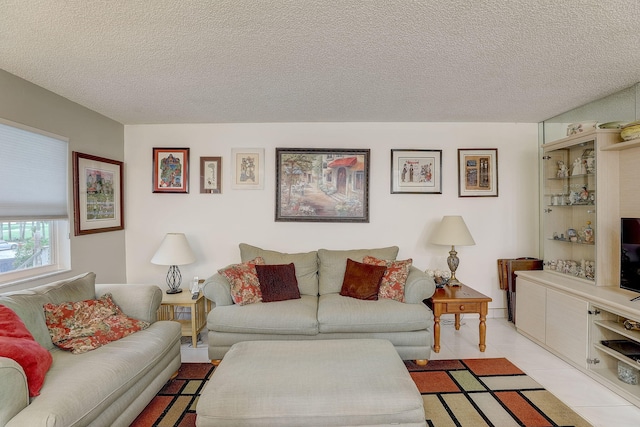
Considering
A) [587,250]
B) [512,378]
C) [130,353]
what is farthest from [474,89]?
[130,353]

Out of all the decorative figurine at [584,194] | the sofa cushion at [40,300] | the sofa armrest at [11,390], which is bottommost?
the sofa armrest at [11,390]

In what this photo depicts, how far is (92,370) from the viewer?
5.57ft

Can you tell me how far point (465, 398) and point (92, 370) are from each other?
7.76 feet

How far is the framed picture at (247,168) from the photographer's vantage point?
3.79 m

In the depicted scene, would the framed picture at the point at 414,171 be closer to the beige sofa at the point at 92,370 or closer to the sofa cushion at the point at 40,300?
the beige sofa at the point at 92,370

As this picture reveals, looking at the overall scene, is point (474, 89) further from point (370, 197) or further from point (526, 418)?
point (526, 418)

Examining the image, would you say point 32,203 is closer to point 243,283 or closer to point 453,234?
point 243,283

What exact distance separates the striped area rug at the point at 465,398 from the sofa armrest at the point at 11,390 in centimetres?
77

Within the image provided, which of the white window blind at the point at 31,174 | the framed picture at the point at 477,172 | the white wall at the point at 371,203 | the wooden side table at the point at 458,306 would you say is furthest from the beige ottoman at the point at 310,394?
the framed picture at the point at 477,172

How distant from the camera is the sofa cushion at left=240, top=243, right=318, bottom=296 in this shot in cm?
327

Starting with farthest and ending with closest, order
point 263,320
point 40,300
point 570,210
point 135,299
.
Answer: point 570,210 < point 263,320 < point 135,299 < point 40,300

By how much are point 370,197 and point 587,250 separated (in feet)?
7.03

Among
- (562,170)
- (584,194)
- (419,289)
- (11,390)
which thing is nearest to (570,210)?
(584,194)

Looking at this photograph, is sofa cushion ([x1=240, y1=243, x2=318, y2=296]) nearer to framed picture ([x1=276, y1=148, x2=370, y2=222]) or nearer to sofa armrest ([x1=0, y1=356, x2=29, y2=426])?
framed picture ([x1=276, y1=148, x2=370, y2=222])
